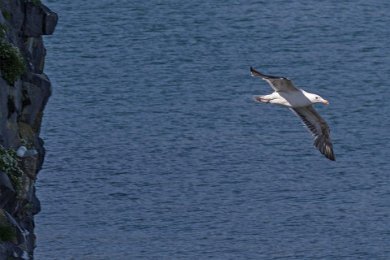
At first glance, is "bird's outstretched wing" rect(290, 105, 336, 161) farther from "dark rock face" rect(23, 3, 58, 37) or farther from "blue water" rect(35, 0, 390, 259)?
"blue water" rect(35, 0, 390, 259)

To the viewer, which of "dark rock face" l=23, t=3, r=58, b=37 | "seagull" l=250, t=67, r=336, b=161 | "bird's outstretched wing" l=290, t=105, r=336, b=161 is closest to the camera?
"seagull" l=250, t=67, r=336, b=161

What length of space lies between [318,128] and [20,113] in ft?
28.2

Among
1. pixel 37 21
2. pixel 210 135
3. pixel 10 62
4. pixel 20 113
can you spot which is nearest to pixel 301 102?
pixel 20 113

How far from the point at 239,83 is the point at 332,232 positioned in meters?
18.7

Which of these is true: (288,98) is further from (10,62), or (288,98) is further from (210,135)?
(210,135)

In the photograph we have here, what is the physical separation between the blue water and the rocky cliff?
13.0 m

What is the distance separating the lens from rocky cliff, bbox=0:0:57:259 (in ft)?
123

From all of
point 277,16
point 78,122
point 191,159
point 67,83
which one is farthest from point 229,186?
point 277,16

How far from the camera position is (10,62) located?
39031 millimetres

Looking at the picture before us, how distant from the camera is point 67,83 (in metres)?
76.1

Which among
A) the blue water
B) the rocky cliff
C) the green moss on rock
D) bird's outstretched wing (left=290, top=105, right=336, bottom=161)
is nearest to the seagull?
bird's outstretched wing (left=290, top=105, right=336, bottom=161)

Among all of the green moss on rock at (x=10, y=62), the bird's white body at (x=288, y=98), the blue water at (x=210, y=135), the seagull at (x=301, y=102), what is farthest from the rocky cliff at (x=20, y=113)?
the blue water at (x=210, y=135)

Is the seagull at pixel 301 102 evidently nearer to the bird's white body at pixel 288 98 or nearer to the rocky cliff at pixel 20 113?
the bird's white body at pixel 288 98

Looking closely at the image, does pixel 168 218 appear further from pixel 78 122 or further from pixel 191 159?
pixel 78 122
